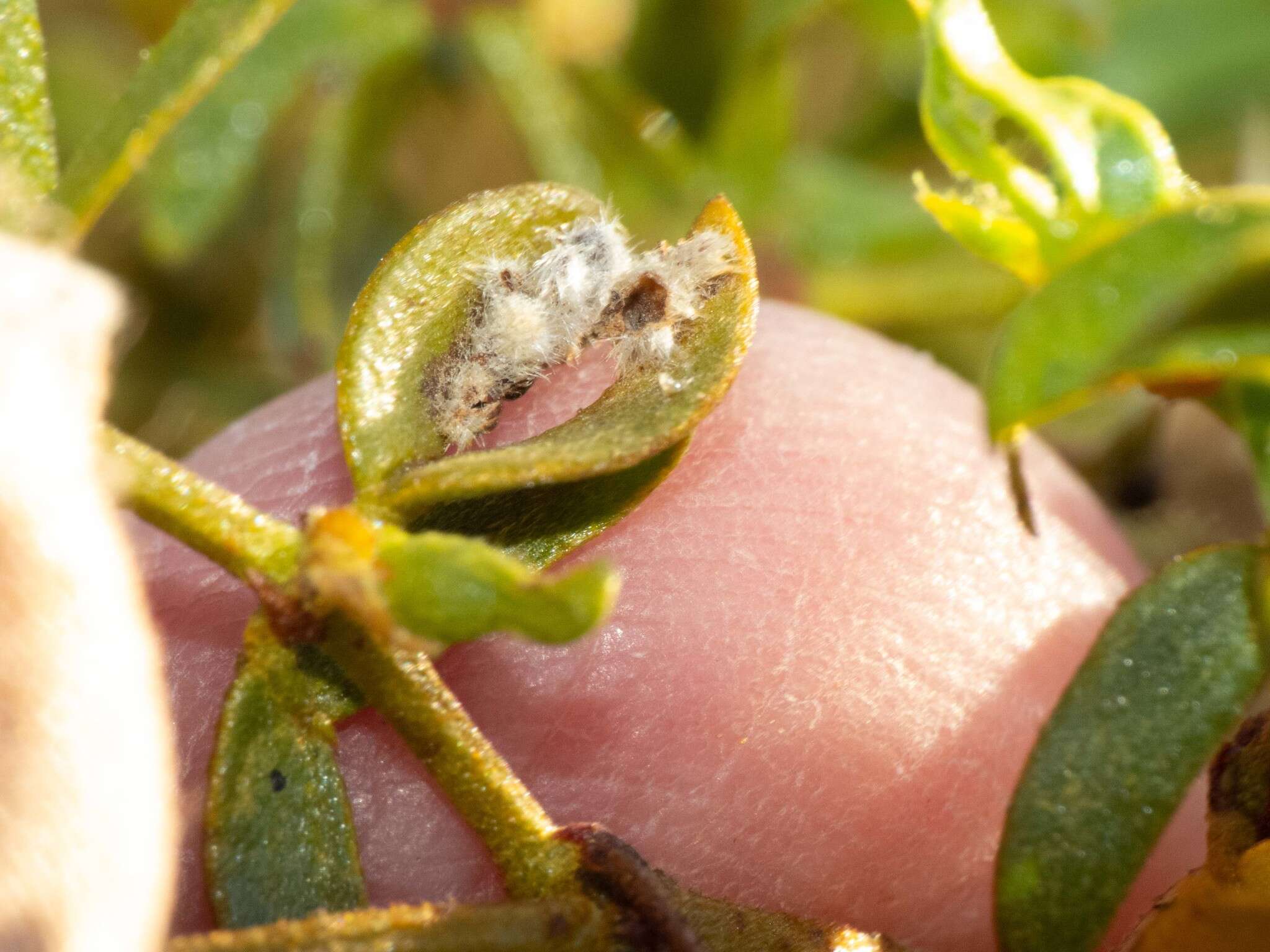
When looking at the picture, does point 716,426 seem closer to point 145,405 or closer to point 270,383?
point 270,383

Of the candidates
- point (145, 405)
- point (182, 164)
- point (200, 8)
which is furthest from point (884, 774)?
point (145, 405)

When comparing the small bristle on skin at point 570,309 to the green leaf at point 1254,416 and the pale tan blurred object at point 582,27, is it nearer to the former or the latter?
the green leaf at point 1254,416

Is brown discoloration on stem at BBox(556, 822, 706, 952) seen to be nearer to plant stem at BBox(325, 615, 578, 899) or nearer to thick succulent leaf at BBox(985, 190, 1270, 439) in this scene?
plant stem at BBox(325, 615, 578, 899)

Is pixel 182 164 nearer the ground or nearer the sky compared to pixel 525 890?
nearer the sky

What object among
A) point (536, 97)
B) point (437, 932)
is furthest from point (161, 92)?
point (536, 97)

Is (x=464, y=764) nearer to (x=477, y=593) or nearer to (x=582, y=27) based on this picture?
(x=477, y=593)
